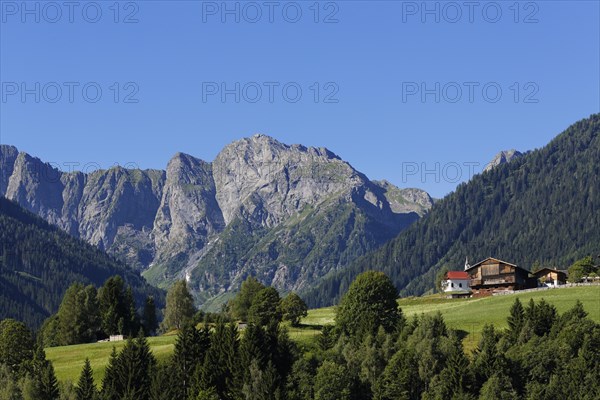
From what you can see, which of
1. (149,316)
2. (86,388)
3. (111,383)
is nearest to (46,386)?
(86,388)

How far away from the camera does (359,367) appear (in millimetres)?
119938

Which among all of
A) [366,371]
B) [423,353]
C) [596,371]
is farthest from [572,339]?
[366,371]

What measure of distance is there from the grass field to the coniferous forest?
475 cm

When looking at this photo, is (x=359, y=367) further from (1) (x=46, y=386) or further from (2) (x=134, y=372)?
(1) (x=46, y=386)

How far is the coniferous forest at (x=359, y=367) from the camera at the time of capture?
11162 cm

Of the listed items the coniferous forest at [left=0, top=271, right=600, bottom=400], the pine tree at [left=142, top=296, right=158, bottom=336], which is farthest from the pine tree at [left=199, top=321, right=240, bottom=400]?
the pine tree at [left=142, top=296, right=158, bottom=336]

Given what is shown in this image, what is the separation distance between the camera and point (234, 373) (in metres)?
120

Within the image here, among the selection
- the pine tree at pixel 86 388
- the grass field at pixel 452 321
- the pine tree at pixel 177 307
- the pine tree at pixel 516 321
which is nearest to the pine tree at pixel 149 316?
the pine tree at pixel 177 307

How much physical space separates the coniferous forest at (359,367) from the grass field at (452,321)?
15.6ft

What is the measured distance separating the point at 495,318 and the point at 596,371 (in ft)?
117

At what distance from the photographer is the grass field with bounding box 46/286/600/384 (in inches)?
5369

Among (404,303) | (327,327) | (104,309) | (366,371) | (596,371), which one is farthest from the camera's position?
(404,303)

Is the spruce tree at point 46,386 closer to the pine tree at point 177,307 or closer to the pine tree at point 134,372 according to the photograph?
the pine tree at point 134,372

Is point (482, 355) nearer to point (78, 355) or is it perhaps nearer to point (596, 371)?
point (596, 371)
